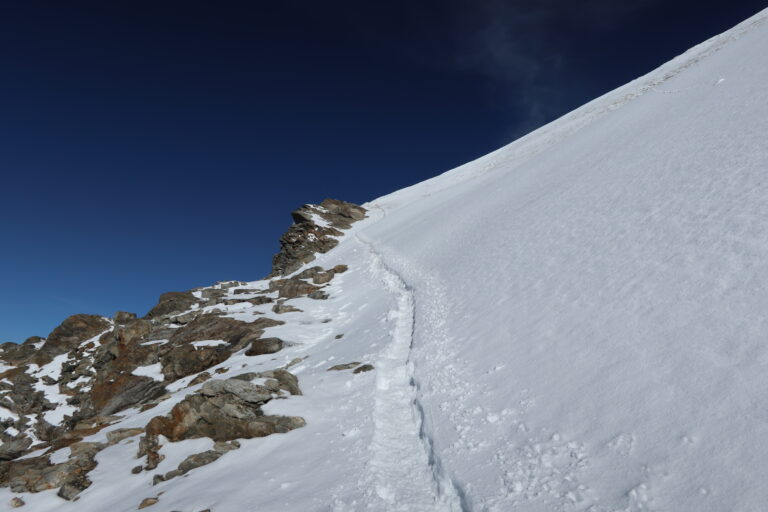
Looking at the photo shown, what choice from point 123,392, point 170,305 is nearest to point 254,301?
point 170,305

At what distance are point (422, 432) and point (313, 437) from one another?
9.94ft

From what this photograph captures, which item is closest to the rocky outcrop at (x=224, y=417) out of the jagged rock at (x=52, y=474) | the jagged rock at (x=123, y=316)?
the jagged rock at (x=52, y=474)

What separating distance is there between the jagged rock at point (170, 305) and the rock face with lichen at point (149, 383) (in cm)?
9

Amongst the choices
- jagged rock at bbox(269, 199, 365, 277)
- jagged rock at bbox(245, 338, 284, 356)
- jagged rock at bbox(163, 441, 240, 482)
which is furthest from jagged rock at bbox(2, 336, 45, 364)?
jagged rock at bbox(163, 441, 240, 482)

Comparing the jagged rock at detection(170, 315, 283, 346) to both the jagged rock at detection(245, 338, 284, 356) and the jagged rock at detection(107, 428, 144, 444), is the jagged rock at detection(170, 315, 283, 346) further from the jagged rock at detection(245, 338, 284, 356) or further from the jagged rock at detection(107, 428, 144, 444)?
the jagged rock at detection(107, 428, 144, 444)

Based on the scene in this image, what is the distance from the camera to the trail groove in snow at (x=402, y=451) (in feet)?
23.9

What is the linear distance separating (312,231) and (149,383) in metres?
38.4

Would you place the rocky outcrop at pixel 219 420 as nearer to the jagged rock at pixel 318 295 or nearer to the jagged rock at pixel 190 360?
the jagged rock at pixel 190 360

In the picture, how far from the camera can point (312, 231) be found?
59.4 meters

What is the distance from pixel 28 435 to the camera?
27.4 meters

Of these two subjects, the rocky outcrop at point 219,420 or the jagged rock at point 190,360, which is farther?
the jagged rock at point 190,360

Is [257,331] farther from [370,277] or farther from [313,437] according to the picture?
[313,437]

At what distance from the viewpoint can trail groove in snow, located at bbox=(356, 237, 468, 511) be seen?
727 cm

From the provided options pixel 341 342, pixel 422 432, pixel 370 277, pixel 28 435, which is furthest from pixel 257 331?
pixel 28 435
